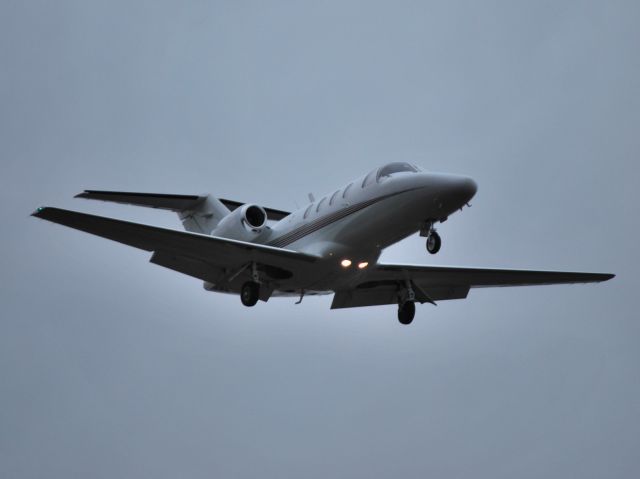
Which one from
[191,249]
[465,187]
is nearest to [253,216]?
[191,249]

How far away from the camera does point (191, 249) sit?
77.2 ft

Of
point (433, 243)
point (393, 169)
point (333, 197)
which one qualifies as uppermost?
point (393, 169)

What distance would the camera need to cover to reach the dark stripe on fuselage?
A: 22859 millimetres

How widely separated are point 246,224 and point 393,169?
4608 millimetres

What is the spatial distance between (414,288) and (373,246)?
401 cm

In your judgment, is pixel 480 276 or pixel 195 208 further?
pixel 195 208

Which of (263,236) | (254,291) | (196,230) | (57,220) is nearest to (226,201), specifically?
(196,230)

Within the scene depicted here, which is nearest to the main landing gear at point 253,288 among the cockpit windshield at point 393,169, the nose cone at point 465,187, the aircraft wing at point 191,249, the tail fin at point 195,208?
the aircraft wing at point 191,249

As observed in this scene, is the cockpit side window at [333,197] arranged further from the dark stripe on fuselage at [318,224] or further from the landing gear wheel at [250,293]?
the landing gear wheel at [250,293]

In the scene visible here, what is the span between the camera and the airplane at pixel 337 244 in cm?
2203

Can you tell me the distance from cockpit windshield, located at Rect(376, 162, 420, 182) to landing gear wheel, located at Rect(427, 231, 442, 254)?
5.87 feet

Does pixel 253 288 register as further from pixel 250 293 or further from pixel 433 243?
pixel 433 243

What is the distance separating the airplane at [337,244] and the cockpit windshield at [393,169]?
0.03 m

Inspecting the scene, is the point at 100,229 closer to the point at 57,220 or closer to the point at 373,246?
the point at 57,220
